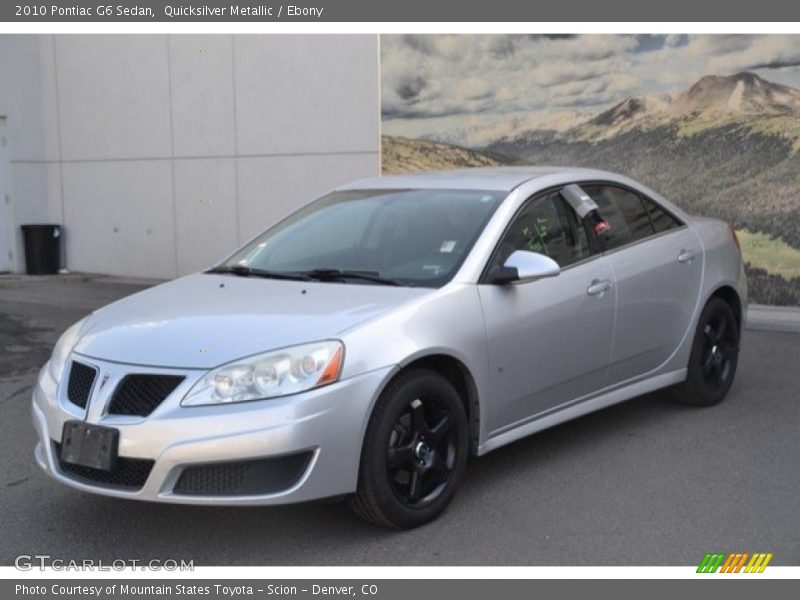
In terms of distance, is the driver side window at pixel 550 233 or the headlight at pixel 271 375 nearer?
the headlight at pixel 271 375

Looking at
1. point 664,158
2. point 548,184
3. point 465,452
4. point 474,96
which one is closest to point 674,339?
point 548,184

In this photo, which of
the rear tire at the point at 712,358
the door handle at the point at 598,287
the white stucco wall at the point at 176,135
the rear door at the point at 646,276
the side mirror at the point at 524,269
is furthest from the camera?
the white stucco wall at the point at 176,135

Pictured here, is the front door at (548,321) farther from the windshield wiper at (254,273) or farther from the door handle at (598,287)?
the windshield wiper at (254,273)

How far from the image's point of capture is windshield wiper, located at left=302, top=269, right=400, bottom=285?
4.80 metres

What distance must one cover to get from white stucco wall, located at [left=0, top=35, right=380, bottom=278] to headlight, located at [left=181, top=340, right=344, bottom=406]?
802 cm

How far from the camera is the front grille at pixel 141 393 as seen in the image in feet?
13.1

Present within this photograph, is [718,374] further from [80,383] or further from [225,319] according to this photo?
[80,383]

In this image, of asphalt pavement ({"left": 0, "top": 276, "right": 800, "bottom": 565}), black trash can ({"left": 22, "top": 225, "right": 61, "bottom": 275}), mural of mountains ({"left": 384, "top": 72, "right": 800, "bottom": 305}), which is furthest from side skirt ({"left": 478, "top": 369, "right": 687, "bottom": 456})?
black trash can ({"left": 22, "top": 225, "right": 61, "bottom": 275})

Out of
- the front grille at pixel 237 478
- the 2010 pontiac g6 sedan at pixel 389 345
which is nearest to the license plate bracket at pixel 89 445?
the 2010 pontiac g6 sedan at pixel 389 345

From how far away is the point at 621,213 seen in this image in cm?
585

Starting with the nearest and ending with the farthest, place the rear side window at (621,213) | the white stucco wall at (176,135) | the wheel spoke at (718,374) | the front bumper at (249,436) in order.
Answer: the front bumper at (249,436), the rear side window at (621,213), the wheel spoke at (718,374), the white stucco wall at (176,135)

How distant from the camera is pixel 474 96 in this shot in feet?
37.6

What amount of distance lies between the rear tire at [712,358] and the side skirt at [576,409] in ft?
0.47

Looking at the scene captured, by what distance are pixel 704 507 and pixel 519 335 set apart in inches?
46.0
